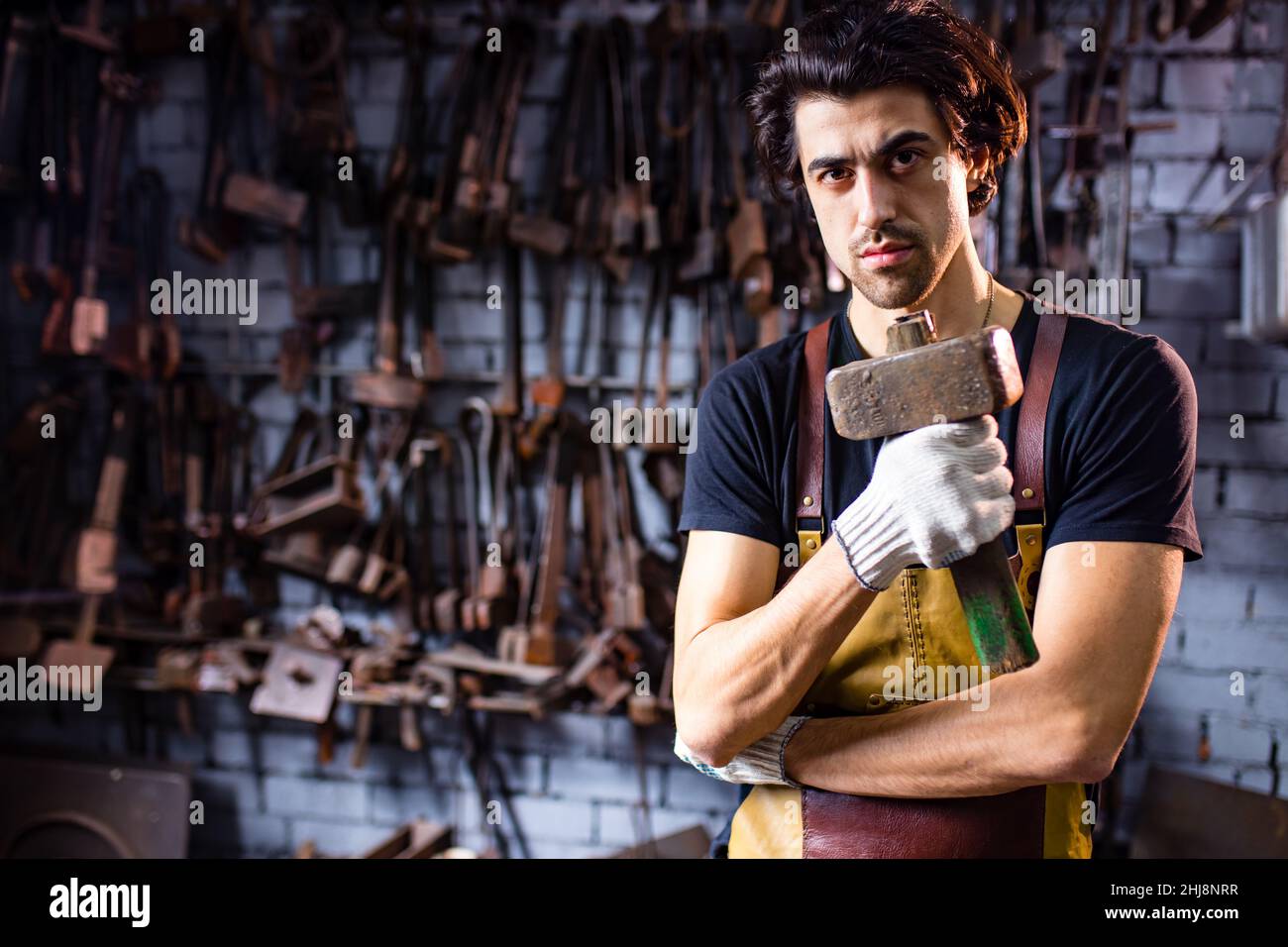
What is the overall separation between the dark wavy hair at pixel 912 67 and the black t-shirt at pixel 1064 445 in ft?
0.86

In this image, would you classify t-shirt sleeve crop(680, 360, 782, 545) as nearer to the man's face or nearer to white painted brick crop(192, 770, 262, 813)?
the man's face

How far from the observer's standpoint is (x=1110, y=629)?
43.2 inches

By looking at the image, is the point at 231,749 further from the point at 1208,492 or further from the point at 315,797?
the point at 1208,492

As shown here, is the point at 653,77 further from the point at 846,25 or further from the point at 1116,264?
the point at 846,25

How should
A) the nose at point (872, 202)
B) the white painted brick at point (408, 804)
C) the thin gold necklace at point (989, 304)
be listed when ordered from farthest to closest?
1. the white painted brick at point (408, 804)
2. the thin gold necklace at point (989, 304)
3. the nose at point (872, 202)

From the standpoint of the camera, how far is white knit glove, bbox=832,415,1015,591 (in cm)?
106

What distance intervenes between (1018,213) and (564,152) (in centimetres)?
145

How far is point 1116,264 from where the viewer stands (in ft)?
8.68

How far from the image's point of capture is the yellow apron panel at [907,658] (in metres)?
1.27

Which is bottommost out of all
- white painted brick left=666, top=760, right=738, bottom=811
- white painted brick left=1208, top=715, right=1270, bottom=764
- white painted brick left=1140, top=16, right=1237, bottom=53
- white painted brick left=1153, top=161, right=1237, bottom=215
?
white painted brick left=666, top=760, right=738, bottom=811

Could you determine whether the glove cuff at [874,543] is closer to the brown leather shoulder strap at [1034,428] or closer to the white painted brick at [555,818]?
the brown leather shoulder strap at [1034,428]

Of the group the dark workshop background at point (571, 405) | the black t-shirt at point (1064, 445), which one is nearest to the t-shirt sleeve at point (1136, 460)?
the black t-shirt at point (1064, 445)

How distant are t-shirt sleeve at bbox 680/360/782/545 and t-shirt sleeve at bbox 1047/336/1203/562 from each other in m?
0.38

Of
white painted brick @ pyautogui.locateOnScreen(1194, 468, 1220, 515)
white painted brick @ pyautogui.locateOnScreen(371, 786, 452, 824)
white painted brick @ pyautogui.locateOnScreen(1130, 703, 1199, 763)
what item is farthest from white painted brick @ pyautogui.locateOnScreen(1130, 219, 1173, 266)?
white painted brick @ pyautogui.locateOnScreen(371, 786, 452, 824)
